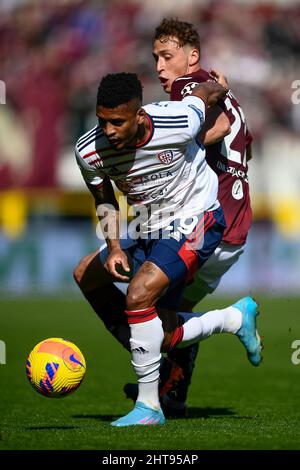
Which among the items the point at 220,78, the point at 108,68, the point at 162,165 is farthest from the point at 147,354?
the point at 108,68

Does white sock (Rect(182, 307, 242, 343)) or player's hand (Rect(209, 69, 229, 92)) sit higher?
player's hand (Rect(209, 69, 229, 92))

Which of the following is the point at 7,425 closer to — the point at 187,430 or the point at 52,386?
the point at 52,386

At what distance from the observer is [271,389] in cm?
839

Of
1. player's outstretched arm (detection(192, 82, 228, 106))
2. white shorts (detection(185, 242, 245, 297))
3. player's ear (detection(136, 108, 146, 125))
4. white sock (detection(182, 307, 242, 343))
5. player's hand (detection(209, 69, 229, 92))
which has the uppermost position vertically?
player's hand (detection(209, 69, 229, 92))

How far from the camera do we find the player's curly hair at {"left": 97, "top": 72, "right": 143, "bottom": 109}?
18.7ft

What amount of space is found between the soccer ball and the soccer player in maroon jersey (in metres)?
1.02

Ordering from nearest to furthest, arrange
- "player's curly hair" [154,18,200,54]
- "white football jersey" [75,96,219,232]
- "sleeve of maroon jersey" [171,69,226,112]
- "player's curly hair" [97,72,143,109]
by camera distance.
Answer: "player's curly hair" [97,72,143,109] → "white football jersey" [75,96,219,232] → "sleeve of maroon jersey" [171,69,226,112] → "player's curly hair" [154,18,200,54]

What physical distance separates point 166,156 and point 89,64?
68.4 ft

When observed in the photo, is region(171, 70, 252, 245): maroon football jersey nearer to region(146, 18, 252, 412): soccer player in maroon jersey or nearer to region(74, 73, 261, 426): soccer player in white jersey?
region(146, 18, 252, 412): soccer player in maroon jersey

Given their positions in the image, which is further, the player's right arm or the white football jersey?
the player's right arm

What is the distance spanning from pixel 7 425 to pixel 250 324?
6.03 ft

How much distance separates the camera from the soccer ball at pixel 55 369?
231 inches

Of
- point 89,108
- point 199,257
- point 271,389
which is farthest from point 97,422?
point 89,108

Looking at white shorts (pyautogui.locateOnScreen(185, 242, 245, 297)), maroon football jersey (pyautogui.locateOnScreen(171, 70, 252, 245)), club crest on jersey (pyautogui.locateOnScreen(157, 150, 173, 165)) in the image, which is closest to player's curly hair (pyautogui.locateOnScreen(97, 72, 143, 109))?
club crest on jersey (pyautogui.locateOnScreen(157, 150, 173, 165))
